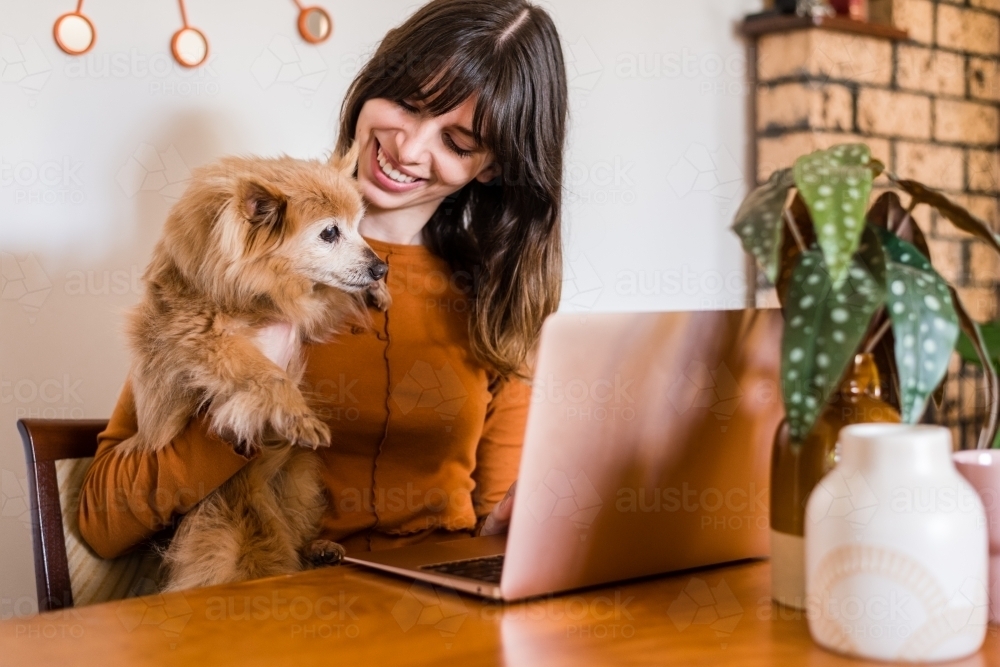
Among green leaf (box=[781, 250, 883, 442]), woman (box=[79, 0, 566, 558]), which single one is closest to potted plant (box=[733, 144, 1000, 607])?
green leaf (box=[781, 250, 883, 442])

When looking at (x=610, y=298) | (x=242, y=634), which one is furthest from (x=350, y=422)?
(x=610, y=298)

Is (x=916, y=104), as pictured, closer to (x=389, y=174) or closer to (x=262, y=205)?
(x=389, y=174)

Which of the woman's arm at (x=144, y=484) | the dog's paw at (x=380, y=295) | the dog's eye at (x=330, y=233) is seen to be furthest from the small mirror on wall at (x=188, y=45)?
the woman's arm at (x=144, y=484)

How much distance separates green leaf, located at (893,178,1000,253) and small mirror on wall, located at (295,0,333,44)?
4.88 ft

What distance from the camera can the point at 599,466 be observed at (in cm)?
90

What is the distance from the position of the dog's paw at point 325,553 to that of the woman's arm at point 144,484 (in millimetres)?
205

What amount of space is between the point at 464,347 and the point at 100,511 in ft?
2.11

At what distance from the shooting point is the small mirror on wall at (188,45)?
1.86 meters

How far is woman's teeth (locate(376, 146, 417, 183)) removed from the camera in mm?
1651

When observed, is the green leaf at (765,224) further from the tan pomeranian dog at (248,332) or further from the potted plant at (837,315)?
the tan pomeranian dog at (248,332)

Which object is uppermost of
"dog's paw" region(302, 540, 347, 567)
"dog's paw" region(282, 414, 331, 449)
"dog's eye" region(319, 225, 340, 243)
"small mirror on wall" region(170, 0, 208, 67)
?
"small mirror on wall" region(170, 0, 208, 67)

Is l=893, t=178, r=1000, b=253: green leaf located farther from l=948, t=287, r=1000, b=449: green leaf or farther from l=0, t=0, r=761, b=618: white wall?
l=0, t=0, r=761, b=618: white wall

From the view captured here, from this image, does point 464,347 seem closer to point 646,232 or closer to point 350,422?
point 350,422

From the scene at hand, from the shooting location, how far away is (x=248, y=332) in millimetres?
1666
